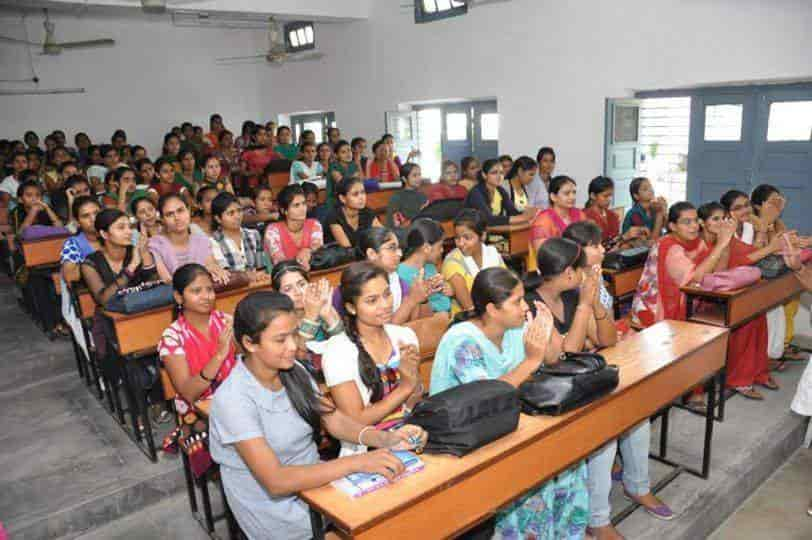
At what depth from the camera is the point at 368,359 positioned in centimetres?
213

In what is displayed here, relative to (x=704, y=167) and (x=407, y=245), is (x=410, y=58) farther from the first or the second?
(x=407, y=245)

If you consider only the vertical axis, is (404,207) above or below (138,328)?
above

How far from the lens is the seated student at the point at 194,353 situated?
2541mm

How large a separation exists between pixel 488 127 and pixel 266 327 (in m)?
7.37

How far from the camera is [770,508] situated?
3078 millimetres

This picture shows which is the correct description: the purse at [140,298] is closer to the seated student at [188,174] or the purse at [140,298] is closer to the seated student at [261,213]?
the seated student at [261,213]

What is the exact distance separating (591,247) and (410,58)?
6934 mm

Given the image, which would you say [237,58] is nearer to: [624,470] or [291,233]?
[291,233]

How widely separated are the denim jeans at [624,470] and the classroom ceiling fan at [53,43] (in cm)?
976

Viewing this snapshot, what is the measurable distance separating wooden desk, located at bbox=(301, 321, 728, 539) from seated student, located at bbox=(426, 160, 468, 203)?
361 cm

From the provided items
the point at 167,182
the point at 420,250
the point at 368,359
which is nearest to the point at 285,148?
the point at 167,182

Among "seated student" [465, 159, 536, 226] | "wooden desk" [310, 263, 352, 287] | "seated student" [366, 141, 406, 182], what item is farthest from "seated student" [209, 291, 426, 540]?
"seated student" [366, 141, 406, 182]

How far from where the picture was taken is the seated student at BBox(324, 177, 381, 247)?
4.38 m

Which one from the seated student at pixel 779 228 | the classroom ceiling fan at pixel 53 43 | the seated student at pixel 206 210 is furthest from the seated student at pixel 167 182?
the seated student at pixel 779 228
